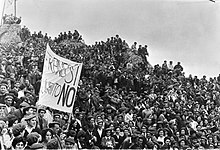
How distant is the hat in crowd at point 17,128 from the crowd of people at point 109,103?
16 mm

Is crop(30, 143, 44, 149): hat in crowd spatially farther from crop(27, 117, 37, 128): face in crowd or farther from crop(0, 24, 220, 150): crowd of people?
crop(27, 117, 37, 128): face in crowd

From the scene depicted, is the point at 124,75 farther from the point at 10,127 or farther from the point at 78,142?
the point at 10,127

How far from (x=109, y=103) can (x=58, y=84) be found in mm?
3215

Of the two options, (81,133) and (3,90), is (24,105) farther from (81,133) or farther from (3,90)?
(81,133)

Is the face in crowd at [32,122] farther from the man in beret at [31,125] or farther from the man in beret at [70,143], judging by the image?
the man in beret at [70,143]

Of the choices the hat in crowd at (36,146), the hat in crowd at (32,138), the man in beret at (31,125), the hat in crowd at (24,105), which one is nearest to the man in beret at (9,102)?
the hat in crowd at (24,105)

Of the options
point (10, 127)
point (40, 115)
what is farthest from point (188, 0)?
point (10, 127)

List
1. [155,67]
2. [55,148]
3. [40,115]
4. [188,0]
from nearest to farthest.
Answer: [55,148] → [40,115] → [188,0] → [155,67]

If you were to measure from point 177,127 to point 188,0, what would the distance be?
12.0 feet

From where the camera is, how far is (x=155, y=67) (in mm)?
13945

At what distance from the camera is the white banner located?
6914 mm

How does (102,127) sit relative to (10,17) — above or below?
below

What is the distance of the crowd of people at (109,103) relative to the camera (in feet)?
22.2

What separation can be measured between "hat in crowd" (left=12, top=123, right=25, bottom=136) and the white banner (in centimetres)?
69
